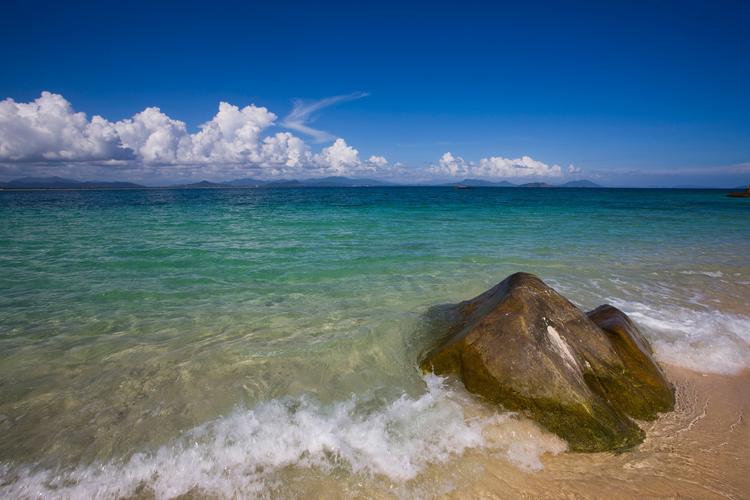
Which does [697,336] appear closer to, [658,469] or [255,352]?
[658,469]

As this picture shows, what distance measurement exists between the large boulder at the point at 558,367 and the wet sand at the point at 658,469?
19cm

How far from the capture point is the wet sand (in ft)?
11.4

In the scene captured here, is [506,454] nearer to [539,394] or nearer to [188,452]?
[539,394]

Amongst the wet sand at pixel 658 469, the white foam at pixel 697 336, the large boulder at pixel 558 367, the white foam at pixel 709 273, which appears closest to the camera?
the wet sand at pixel 658 469

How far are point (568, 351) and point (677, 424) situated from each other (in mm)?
1459

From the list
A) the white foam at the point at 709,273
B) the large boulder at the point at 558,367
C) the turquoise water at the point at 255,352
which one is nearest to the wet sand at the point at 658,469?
the large boulder at the point at 558,367

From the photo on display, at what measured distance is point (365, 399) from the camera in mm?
4926

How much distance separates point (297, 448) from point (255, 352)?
98.8 inches

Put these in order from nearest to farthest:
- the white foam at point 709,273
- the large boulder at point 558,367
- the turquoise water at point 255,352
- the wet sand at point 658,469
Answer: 1. the wet sand at point 658,469
2. the turquoise water at point 255,352
3. the large boulder at point 558,367
4. the white foam at point 709,273

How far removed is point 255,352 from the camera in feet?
20.2

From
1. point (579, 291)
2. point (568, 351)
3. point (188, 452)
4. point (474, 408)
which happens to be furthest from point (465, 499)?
point (579, 291)

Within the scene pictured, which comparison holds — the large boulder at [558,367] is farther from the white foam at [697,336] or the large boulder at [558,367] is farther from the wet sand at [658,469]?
the white foam at [697,336]

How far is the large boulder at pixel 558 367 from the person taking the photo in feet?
13.8

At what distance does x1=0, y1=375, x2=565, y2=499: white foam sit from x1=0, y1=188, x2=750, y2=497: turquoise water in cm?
2
